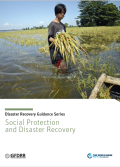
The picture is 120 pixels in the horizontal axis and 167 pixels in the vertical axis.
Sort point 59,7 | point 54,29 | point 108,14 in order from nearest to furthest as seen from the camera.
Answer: point 59,7
point 54,29
point 108,14

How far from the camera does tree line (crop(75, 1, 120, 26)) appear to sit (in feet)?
133

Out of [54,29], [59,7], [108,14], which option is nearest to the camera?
[59,7]

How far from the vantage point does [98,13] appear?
1671 inches

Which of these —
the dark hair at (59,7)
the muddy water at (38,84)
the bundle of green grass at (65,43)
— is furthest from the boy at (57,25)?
the muddy water at (38,84)

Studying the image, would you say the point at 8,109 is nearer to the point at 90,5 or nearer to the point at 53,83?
the point at 53,83

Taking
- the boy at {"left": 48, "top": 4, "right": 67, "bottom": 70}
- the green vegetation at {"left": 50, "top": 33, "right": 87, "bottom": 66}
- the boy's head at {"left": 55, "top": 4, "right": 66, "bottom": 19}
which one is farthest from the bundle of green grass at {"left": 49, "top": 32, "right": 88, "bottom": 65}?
the boy's head at {"left": 55, "top": 4, "right": 66, "bottom": 19}

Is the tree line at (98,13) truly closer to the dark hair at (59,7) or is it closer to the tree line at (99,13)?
the tree line at (99,13)

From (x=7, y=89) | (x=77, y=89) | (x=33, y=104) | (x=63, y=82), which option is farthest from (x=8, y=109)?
(x=63, y=82)

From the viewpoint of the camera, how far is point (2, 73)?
3580 millimetres

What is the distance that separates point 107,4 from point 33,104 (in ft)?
178

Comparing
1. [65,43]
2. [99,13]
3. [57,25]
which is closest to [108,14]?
[99,13]

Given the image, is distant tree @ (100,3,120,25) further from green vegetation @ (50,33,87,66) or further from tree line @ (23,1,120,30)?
green vegetation @ (50,33,87,66)

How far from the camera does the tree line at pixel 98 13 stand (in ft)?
133

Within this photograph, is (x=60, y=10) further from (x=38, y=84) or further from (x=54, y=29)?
(x=38, y=84)
